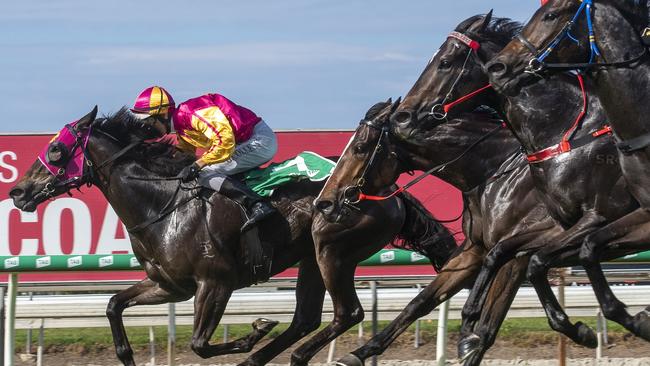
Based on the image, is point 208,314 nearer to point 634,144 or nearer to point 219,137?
point 219,137

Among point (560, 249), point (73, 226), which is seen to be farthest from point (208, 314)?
point (73, 226)

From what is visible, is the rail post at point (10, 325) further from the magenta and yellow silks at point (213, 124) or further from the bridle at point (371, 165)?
the bridle at point (371, 165)

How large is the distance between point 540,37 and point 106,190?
3.33m

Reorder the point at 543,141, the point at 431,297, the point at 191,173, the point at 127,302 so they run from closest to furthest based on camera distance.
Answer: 1. the point at 543,141
2. the point at 431,297
3. the point at 191,173
4. the point at 127,302

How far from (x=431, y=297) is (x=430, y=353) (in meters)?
2.34

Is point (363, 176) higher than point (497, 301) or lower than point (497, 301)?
higher

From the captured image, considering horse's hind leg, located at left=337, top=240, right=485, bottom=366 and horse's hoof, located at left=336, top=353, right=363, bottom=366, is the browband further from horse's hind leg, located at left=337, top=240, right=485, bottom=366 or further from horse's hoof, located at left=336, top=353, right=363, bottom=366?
horse's hoof, located at left=336, top=353, right=363, bottom=366

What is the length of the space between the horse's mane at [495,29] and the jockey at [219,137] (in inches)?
68.5

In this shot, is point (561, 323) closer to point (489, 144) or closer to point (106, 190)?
point (489, 144)

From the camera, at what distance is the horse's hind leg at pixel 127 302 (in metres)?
7.80

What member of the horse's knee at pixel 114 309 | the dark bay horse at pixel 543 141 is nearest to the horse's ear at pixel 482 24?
the dark bay horse at pixel 543 141

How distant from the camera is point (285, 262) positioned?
7.93m

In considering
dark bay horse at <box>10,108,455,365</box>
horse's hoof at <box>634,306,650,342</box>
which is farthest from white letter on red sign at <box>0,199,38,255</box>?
horse's hoof at <box>634,306,650,342</box>

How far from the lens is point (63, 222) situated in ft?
38.0
